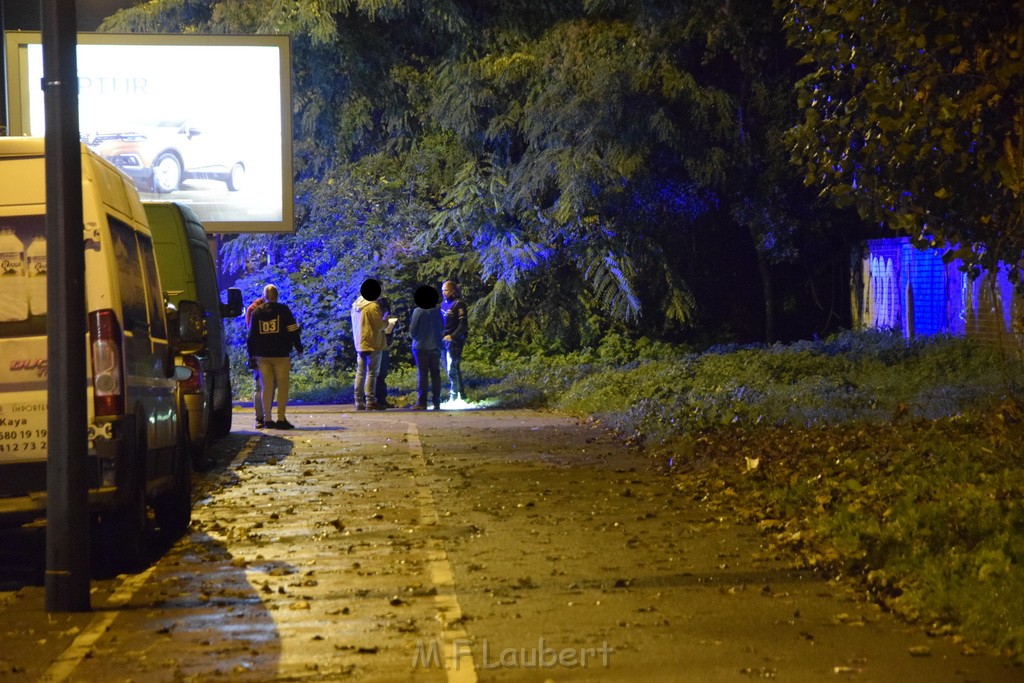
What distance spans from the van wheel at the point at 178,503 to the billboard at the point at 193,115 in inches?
510

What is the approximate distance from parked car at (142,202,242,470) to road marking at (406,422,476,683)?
2.99 meters

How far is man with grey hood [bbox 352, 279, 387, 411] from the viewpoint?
20641 millimetres

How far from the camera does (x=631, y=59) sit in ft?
79.5

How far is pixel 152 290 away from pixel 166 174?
13.6 meters

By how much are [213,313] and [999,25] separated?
890 cm

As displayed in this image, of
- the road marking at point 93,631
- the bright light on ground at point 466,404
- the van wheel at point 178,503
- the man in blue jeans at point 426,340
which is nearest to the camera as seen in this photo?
the road marking at point 93,631

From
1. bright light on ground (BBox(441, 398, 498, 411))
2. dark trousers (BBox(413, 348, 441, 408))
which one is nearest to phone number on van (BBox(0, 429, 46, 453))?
dark trousers (BBox(413, 348, 441, 408))

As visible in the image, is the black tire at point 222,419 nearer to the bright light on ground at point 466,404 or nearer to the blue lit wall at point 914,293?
the bright light on ground at point 466,404

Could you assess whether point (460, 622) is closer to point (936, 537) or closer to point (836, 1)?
point (936, 537)

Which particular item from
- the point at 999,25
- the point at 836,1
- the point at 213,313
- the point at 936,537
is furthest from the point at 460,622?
the point at 213,313

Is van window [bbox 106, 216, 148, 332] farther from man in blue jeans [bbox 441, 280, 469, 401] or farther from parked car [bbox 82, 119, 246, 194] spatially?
parked car [bbox 82, 119, 246, 194]

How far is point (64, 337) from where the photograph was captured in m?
7.20

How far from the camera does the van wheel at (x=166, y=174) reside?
2248cm

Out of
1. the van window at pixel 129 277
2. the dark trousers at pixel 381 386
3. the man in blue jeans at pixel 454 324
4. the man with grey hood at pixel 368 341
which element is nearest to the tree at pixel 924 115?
the van window at pixel 129 277
